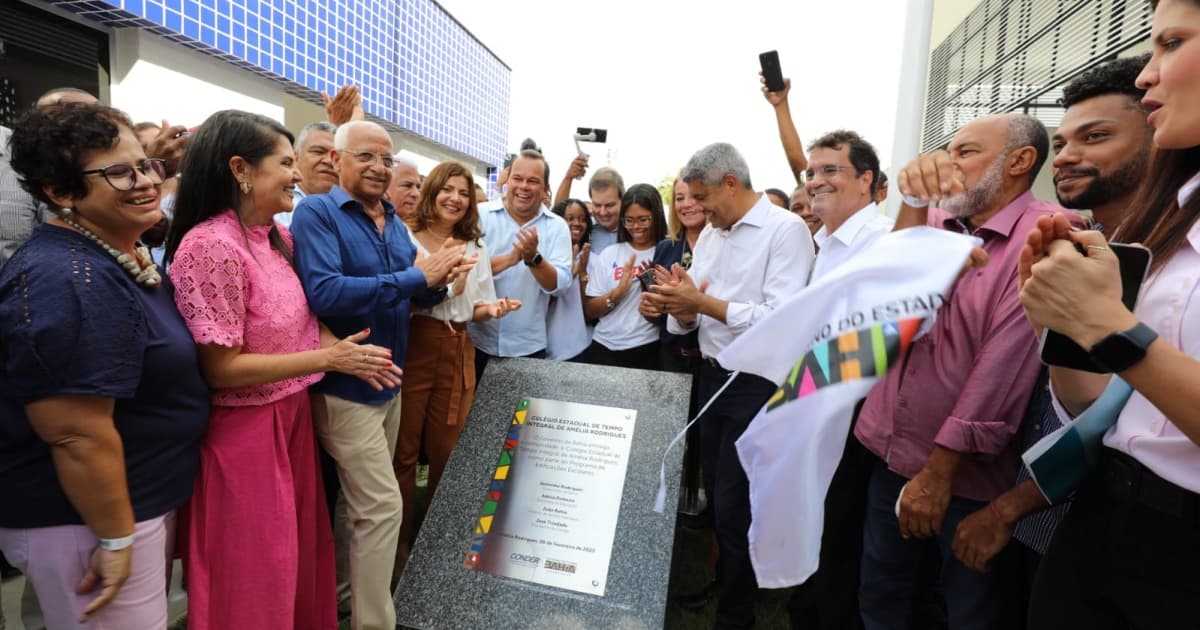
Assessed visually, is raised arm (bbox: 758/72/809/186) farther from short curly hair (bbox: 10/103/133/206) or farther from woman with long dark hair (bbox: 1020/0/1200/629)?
short curly hair (bbox: 10/103/133/206)

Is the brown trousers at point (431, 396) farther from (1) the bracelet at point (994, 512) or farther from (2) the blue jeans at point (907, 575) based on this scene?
(1) the bracelet at point (994, 512)

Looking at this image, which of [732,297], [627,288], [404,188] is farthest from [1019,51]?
[404,188]

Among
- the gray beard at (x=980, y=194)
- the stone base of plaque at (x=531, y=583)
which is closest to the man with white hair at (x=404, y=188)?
the stone base of plaque at (x=531, y=583)

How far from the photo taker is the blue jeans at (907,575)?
1896 millimetres

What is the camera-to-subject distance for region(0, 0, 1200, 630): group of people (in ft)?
3.72

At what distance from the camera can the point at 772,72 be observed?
3.59m

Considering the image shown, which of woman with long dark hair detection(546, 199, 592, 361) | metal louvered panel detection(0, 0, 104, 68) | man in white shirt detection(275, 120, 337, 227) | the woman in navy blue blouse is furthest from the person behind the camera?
metal louvered panel detection(0, 0, 104, 68)

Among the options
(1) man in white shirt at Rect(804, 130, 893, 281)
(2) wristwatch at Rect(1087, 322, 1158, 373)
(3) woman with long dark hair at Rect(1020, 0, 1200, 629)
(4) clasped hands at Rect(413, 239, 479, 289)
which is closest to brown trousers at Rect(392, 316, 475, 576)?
(4) clasped hands at Rect(413, 239, 479, 289)

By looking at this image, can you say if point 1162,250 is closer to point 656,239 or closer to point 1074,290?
point 1074,290

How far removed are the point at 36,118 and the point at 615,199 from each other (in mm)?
3504

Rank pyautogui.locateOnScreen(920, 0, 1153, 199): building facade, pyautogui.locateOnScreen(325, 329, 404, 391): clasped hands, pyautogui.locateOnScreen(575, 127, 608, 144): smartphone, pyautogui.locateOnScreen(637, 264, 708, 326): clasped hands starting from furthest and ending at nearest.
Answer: pyautogui.locateOnScreen(575, 127, 608, 144): smartphone, pyautogui.locateOnScreen(920, 0, 1153, 199): building facade, pyautogui.locateOnScreen(637, 264, 708, 326): clasped hands, pyautogui.locateOnScreen(325, 329, 404, 391): clasped hands

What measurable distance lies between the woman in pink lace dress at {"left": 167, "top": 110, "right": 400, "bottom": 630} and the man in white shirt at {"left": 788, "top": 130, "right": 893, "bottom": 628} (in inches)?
80.5

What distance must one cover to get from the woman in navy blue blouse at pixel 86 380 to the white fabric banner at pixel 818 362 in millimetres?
1606

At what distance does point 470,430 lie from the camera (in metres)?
2.87
